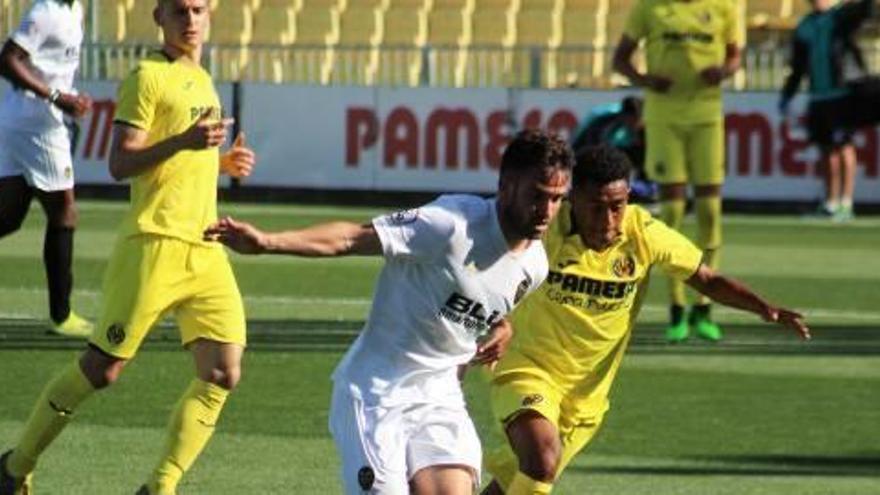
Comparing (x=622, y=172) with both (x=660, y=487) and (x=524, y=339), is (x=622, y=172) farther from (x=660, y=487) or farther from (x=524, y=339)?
(x=660, y=487)

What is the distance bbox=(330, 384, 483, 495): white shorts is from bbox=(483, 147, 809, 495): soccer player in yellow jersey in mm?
1292

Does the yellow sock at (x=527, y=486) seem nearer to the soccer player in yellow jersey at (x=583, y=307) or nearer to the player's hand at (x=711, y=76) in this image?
the soccer player in yellow jersey at (x=583, y=307)

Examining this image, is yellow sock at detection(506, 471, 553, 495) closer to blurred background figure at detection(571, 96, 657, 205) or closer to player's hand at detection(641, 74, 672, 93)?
player's hand at detection(641, 74, 672, 93)

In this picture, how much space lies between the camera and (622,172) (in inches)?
372

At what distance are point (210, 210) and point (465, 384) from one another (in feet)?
13.5

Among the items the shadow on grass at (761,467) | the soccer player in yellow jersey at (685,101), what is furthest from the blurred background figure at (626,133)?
the shadow on grass at (761,467)

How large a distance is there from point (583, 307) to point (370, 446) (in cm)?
188

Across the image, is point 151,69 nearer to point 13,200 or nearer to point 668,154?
point 13,200

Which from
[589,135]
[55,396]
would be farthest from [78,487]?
[589,135]

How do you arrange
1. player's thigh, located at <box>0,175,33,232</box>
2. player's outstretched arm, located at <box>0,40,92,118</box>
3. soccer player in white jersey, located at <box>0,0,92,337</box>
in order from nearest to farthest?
1. player's outstretched arm, located at <box>0,40,92,118</box>
2. soccer player in white jersey, located at <box>0,0,92,337</box>
3. player's thigh, located at <box>0,175,33,232</box>

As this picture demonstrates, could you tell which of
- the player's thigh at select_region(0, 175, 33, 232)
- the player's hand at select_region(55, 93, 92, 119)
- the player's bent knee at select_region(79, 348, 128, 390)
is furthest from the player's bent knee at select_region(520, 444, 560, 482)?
the player's thigh at select_region(0, 175, 33, 232)

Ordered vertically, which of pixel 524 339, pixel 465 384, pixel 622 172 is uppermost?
pixel 622 172

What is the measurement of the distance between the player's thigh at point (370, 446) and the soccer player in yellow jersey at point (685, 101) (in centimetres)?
816

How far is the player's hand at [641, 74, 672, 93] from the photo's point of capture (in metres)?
16.1
